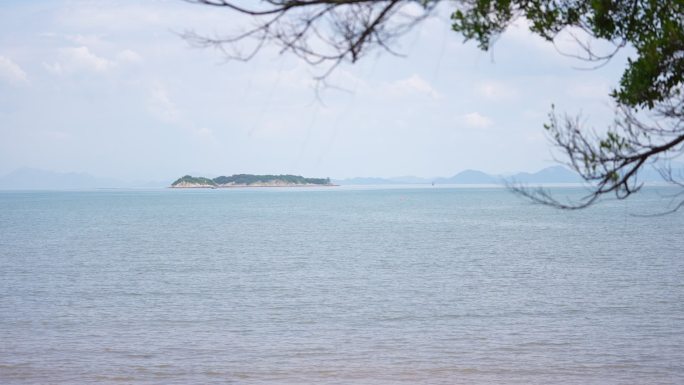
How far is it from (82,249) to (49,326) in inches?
1044

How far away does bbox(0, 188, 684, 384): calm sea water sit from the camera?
14430 millimetres

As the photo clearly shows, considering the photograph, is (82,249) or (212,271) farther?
(82,249)

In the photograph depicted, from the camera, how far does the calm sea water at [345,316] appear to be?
47.3 feet

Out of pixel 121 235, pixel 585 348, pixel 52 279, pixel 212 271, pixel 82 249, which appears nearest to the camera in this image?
pixel 585 348

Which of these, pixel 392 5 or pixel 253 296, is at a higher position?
pixel 392 5

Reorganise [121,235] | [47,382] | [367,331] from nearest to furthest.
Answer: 1. [47,382]
2. [367,331]
3. [121,235]

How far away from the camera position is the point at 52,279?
2983 cm

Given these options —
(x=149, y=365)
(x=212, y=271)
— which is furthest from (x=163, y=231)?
(x=149, y=365)

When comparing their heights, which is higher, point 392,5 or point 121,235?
point 392,5

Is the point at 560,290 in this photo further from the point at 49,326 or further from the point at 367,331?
the point at 49,326

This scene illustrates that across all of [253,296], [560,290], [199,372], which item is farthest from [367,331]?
[560,290]

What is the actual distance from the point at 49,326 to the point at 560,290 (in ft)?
53.8

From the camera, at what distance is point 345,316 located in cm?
2016

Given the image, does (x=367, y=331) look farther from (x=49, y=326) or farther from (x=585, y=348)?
(x=49, y=326)
